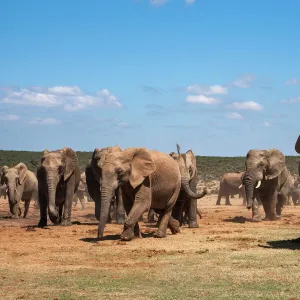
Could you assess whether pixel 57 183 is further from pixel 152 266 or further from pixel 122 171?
pixel 152 266

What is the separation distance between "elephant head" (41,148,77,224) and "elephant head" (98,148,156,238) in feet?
14.6

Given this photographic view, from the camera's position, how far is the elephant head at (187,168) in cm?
1895

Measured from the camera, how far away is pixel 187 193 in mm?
18922

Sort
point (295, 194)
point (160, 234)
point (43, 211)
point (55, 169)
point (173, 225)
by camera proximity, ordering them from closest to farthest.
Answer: point (160, 234), point (173, 225), point (55, 169), point (43, 211), point (295, 194)

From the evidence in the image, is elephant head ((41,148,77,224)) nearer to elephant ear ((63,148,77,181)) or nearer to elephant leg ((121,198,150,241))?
elephant ear ((63,148,77,181))

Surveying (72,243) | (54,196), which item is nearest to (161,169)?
(72,243)

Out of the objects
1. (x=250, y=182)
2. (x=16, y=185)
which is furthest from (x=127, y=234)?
(x=16, y=185)

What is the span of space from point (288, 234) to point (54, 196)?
6.57m

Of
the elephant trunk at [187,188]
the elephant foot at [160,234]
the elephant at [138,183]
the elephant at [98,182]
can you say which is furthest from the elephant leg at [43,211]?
the elephant foot at [160,234]

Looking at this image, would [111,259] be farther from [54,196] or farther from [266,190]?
[266,190]

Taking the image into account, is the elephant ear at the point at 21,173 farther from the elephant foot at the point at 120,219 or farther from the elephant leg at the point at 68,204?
the elephant foot at the point at 120,219

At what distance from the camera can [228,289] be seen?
942cm

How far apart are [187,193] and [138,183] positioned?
3611mm

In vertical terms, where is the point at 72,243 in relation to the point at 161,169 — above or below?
below
